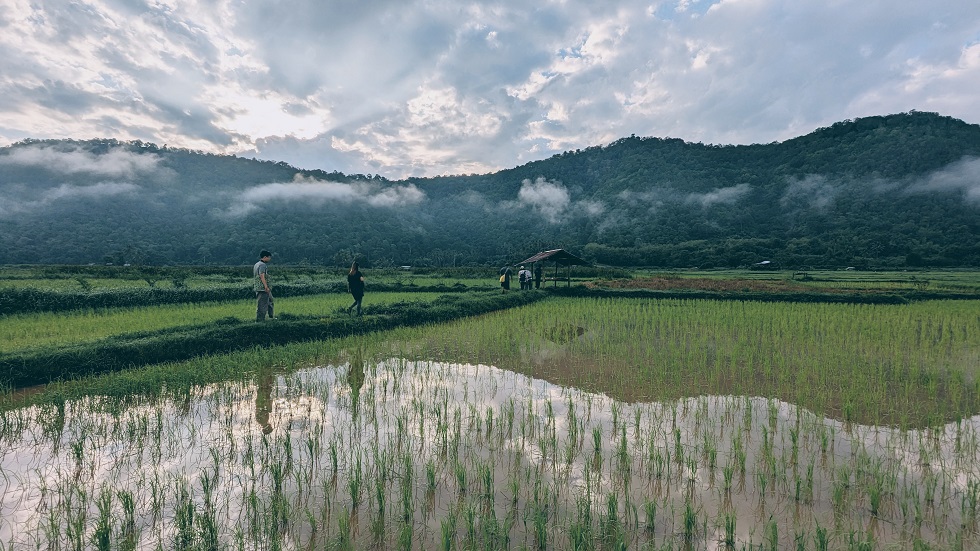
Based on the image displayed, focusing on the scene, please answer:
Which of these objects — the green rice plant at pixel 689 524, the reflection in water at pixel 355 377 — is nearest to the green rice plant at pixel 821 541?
the green rice plant at pixel 689 524

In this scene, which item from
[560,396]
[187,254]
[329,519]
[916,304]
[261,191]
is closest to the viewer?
[329,519]

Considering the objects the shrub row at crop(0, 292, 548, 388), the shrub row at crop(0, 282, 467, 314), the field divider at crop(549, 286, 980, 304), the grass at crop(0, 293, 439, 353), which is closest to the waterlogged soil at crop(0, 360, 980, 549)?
the shrub row at crop(0, 292, 548, 388)

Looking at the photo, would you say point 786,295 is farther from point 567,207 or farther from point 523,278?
point 567,207

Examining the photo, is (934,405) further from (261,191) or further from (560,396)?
(261,191)

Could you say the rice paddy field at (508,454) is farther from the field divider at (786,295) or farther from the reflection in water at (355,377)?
the field divider at (786,295)

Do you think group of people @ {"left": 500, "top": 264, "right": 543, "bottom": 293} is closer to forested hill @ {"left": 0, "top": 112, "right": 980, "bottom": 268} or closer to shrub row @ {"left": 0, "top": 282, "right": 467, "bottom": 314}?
shrub row @ {"left": 0, "top": 282, "right": 467, "bottom": 314}

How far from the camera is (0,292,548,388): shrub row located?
601cm

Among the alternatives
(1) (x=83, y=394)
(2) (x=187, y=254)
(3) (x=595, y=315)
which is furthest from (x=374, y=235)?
(1) (x=83, y=394)

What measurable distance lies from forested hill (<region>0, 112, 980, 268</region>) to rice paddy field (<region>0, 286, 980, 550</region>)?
4363 cm

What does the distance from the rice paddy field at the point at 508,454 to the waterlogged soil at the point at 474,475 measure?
0.08 ft

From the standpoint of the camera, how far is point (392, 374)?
654 cm

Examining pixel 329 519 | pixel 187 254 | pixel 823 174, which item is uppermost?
pixel 823 174

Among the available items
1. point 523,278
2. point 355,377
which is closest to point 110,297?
point 355,377

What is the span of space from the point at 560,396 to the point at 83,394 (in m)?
6.15
